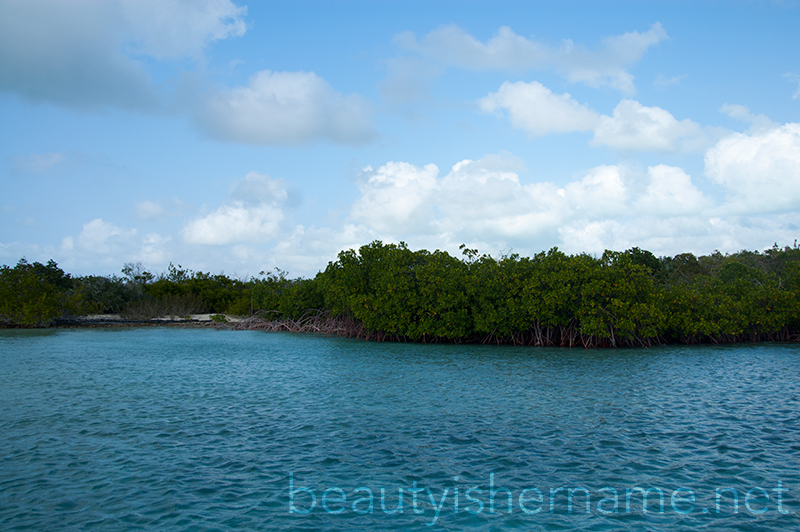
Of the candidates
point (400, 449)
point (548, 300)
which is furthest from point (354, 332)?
point (400, 449)

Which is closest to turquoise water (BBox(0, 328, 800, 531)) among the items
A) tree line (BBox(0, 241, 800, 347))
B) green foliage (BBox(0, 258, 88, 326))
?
tree line (BBox(0, 241, 800, 347))

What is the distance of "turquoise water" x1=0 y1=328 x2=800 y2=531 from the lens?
6918 mm

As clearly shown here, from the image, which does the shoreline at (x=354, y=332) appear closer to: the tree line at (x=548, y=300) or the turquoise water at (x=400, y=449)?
the tree line at (x=548, y=300)

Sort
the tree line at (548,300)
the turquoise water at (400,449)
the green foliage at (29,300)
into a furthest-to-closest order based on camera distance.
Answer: the green foliage at (29,300)
the tree line at (548,300)
the turquoise water at (400,449)

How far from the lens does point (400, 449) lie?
960 centimetres

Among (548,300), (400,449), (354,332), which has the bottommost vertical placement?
(400,449)

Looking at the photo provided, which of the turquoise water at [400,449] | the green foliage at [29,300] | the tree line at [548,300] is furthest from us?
the green foliage at [29,300]

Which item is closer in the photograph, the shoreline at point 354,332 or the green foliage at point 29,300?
the shoreline at point 354,332

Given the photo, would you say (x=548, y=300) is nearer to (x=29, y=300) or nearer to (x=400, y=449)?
(x=400, y=449)

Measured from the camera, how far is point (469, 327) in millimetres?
29906

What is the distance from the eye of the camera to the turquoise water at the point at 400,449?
6918mm

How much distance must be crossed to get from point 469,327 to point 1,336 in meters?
30.4

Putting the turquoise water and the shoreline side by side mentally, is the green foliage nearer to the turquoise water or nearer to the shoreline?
the shoreline

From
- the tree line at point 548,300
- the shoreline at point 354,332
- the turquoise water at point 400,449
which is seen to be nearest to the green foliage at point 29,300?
the shoreline at point 354,332
